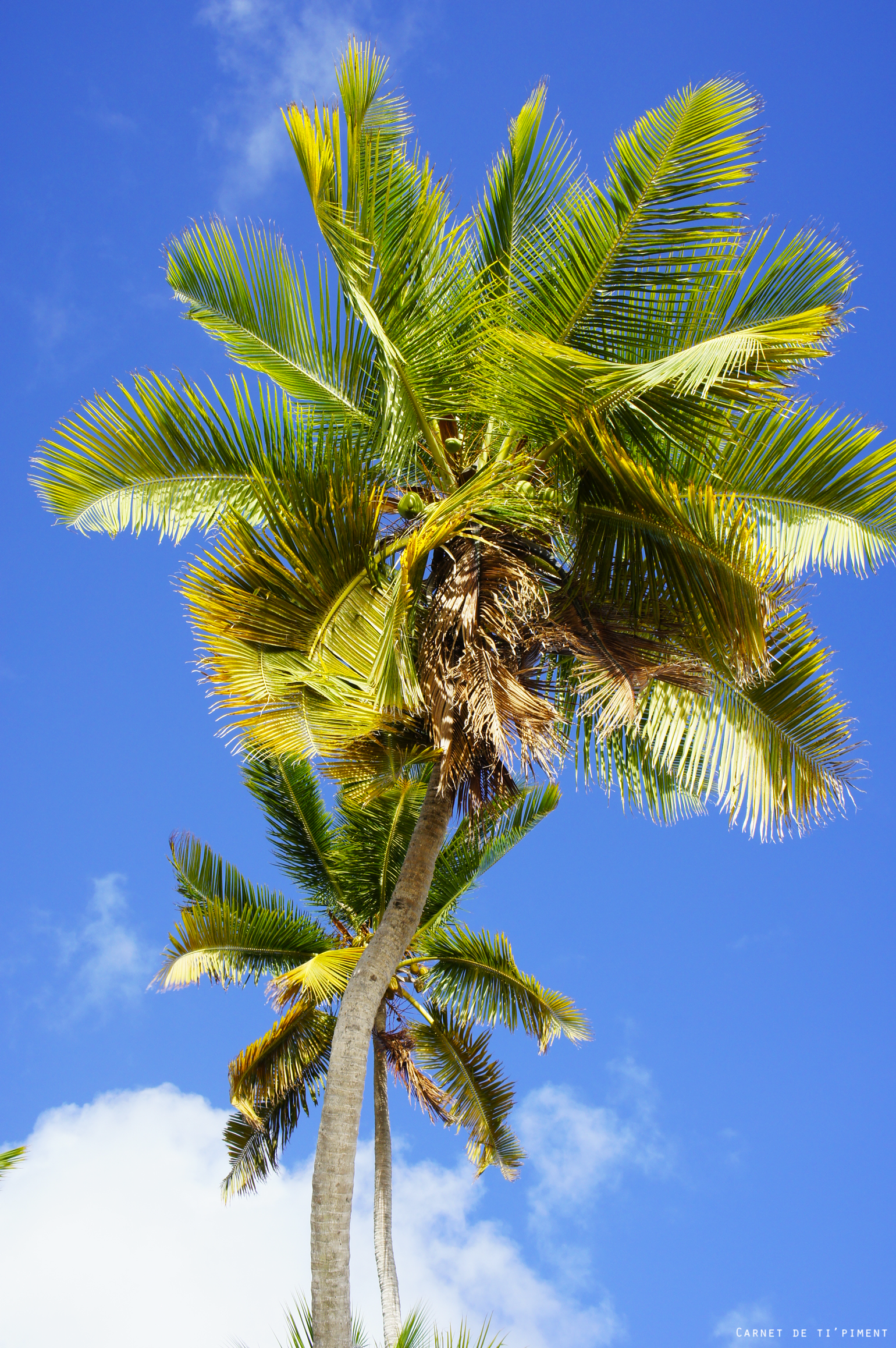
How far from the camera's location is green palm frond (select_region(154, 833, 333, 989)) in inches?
385

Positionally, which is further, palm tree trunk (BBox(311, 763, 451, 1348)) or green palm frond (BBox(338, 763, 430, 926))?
green palm frond (BBox(338, 763, 430, 926))

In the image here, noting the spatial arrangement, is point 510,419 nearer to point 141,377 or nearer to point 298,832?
point 141,377

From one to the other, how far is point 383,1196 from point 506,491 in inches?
333

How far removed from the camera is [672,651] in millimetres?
6887

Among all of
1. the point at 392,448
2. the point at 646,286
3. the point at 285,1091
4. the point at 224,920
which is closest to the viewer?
the point at 646,286

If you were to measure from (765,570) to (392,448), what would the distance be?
272 centimetres

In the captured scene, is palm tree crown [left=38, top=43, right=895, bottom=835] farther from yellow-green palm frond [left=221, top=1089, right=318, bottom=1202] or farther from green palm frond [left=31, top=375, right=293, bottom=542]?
yellow-green palm frond [left=221, top=1089, right=318, bottom=1202]

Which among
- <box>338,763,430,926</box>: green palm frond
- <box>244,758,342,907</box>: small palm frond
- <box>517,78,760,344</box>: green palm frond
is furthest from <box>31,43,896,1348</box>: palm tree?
<box>244,758,342,907</box>: small palm frond

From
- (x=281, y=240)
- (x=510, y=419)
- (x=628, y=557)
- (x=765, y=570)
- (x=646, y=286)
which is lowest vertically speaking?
(x=765, y=570)

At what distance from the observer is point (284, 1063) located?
36.0 ft

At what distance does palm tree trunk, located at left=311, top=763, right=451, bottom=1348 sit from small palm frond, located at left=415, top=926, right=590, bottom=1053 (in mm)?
4259

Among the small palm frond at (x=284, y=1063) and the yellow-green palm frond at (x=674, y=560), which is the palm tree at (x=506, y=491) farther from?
the small palm frond at (x=284, y=1063)

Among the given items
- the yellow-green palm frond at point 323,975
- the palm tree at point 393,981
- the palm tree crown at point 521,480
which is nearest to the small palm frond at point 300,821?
the palm tree at point 393,981

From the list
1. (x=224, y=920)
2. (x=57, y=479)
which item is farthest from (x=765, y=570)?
(x=224, y=920)
